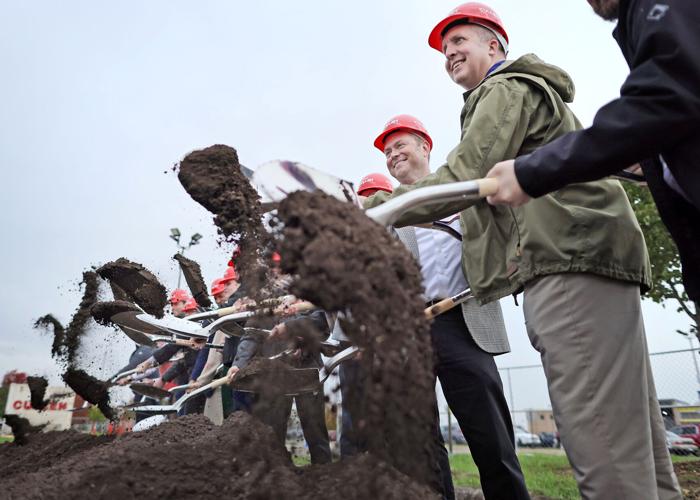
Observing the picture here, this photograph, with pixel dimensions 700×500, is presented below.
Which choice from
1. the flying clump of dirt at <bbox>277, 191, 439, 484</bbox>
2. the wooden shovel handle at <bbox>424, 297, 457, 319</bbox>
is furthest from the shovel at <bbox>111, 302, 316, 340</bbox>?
the flying clump of dirt at <bbox>277, 191, 439, 484</bbox>

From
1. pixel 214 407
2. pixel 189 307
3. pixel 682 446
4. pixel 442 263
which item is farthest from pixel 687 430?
pixel 189 307

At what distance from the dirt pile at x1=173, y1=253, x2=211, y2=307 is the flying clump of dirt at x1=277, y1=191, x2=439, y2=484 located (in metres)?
2.60

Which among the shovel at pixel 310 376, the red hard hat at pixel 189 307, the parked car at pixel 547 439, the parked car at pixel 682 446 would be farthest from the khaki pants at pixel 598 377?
the parked car at pixel 547 439

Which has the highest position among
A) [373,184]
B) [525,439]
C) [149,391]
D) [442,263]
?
[373,184]

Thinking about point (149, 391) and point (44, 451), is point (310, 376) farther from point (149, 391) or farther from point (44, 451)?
point (149, 391)

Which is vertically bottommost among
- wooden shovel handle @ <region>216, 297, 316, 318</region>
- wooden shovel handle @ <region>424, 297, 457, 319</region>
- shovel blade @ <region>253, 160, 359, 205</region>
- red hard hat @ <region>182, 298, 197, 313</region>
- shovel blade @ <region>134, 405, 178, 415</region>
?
shovel blade @ <region>134, 405, 178, 415</region>

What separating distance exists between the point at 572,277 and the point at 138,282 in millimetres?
2855

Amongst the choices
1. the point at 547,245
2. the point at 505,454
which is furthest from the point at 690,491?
the point at 547,245

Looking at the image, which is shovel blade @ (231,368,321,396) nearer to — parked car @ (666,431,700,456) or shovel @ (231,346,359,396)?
shovel @ (231,346,359,396)

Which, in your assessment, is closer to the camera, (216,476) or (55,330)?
(216,476)

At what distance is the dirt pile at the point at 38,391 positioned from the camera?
3.98 meters

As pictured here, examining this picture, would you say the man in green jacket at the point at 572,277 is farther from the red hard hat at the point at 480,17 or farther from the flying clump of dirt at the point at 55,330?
the flying clump of dirt at the point at 55,330

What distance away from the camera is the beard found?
1600 millimetres

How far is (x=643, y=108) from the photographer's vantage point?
1366mm
